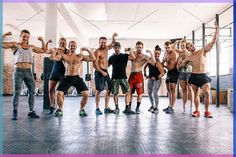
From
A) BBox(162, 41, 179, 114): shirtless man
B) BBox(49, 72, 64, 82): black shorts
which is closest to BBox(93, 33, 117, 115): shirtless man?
BBox(49, 72, 64, 82): black shorts

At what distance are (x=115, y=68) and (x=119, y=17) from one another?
14.1 ft

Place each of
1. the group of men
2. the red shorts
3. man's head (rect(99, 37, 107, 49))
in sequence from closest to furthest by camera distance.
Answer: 1. the group of men
2. man's head (rect(99, 37, 107, 49))
3. the red shorts

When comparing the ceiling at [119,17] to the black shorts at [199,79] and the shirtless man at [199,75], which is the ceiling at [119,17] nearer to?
the shirtless man at [199,75]

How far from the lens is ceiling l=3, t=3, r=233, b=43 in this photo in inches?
291

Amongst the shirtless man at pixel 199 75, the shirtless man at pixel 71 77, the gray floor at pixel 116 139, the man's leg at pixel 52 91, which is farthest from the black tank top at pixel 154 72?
the gray floor at pixel 116 139

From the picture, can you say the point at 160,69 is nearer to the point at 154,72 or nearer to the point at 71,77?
the point at 154,72

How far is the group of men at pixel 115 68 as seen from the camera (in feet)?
13.8

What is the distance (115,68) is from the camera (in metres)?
4.81

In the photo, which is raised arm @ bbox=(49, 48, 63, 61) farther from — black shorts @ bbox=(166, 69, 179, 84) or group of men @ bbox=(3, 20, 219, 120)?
black shorts @ bbox=(166, 69, 179, 84)

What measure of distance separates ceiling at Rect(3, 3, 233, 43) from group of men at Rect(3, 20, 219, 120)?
8.27ft

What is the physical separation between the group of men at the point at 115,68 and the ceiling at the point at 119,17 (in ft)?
8.27

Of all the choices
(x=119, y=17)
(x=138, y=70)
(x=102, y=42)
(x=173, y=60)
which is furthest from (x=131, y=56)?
(x=119, y=17)

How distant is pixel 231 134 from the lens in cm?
290

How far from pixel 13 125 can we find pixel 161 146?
1915 mm
